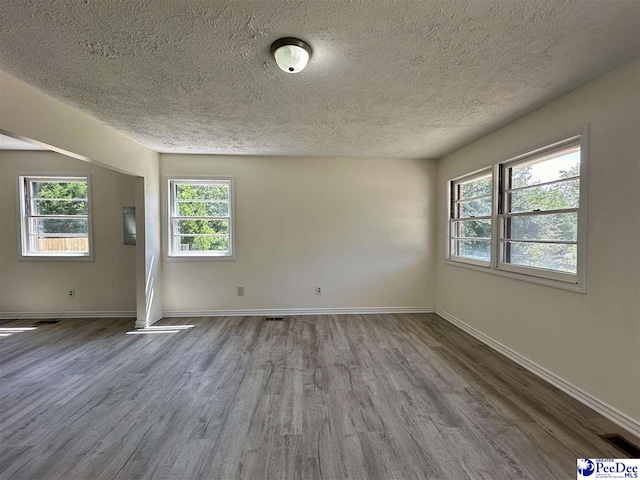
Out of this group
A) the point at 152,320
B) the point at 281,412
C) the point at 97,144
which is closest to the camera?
the point at 281,412

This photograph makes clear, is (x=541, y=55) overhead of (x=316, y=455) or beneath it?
overhead

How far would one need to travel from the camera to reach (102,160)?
2.76m

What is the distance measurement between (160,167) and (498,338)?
502 cm

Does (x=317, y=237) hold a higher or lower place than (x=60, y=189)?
lower

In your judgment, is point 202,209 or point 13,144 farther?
point 202,209

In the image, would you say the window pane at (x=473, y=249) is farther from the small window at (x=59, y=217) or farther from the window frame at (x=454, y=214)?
the small window at (x=59, y=217)

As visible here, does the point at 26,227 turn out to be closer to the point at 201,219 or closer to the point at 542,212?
the point at 201,219

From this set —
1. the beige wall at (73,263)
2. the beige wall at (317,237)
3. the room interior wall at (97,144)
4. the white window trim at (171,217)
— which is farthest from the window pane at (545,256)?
the beige wall at (73,263)

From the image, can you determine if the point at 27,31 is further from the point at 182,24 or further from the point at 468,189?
the point at 468,189

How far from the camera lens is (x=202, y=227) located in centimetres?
398

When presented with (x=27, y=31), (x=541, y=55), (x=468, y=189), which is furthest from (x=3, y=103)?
(x=468, y=189)

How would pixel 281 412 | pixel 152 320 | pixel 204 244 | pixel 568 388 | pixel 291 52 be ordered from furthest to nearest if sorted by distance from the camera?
pixel 204 244
pixel 152 320
pixel 568 388
pixel 281 412
pixel 291 52

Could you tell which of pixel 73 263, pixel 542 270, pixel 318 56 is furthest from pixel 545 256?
pixel 73 263

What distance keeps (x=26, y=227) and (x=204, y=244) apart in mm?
2591
